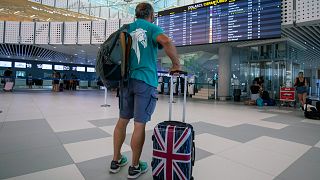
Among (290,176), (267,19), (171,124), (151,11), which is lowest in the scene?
(290,176)

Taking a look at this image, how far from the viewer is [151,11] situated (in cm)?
190

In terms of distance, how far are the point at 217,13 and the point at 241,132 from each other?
22.8 feet

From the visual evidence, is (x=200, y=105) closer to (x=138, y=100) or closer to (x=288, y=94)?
(x=288, y=94)

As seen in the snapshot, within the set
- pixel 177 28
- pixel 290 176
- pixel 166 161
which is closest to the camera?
pixel 166 161

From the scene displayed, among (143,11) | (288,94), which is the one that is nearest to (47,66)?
(288,94)

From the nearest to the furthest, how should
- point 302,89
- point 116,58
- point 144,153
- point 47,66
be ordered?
point 116,58 → point 144,153 → point 302,89 → point 47,66

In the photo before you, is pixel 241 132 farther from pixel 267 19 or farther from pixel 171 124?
pixel 267 19

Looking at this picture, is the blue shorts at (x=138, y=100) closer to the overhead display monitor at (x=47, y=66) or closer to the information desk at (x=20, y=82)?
the information desk at (x=20, y=82)

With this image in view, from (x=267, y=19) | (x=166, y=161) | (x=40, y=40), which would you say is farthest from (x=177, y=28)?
(x=166, y=161)

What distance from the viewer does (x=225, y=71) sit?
10672 millimetres

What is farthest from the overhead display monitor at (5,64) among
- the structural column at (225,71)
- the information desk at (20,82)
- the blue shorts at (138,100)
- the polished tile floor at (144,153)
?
the blue shorts at (138,100)

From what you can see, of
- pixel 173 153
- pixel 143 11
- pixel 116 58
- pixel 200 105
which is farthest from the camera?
pixel 200 105

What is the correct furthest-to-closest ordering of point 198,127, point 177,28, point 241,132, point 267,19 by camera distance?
point 177,28, point 267,19, point 198,127, point 241,132

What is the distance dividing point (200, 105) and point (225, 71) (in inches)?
146
